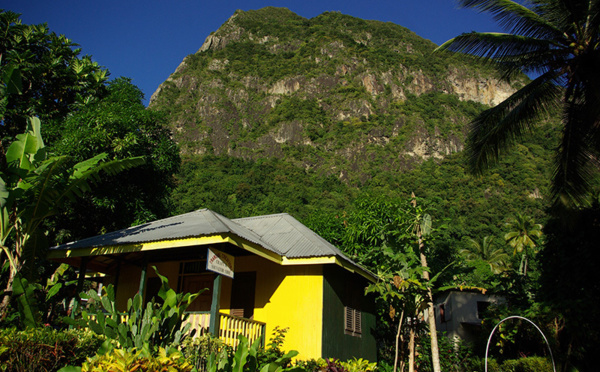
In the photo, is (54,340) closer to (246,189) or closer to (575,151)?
(575,151)

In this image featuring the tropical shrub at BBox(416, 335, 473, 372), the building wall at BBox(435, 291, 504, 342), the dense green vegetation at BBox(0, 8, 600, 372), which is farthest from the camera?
the building wall at BBox(435, 291, 504, 342)

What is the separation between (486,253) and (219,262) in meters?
42.3

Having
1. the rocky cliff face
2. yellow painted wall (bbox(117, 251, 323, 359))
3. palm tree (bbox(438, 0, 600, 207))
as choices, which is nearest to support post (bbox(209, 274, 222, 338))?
yellow painted wall (bbox(117, 251, 323, 359))

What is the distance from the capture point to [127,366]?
4.21 m

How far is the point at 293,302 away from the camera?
993 centimetres

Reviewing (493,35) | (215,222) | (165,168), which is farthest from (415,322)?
(165,168)

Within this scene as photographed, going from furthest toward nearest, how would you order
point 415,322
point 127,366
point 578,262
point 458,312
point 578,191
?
point 458,312, point 415,322, point 578,262, point 578,191, point 127,366

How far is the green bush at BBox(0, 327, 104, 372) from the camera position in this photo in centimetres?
510

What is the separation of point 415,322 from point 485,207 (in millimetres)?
57308

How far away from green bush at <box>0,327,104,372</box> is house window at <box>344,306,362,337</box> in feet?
20.5

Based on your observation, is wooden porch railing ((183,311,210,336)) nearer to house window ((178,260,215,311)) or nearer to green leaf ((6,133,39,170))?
house window ((178,260,215,311))

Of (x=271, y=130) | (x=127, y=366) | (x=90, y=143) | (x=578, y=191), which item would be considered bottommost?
(x=127, y=366)

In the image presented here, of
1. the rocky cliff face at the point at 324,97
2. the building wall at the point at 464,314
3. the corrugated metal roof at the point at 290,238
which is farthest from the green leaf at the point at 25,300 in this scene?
the rocky cliff face at the point at 324,97

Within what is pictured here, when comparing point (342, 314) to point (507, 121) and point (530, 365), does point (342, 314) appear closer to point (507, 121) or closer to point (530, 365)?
point (530, 365)
